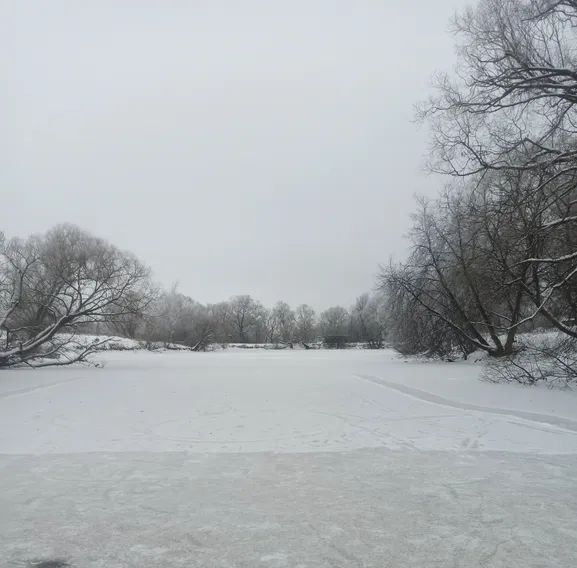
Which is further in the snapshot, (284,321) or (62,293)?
(284,321)

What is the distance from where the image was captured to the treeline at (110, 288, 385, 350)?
74.5m

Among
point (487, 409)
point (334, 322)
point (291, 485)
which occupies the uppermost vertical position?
point (334, 322)

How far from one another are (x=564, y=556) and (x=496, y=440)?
14.2ft

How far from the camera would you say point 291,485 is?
5.48m

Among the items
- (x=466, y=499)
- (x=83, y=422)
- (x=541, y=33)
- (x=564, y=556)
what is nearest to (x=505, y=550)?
(x=564, y=556)

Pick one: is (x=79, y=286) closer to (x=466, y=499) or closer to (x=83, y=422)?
(x=83, y=422)

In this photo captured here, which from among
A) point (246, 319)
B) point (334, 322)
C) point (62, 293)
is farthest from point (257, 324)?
point (62, 293)

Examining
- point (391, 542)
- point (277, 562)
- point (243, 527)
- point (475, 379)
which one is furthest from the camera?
point (475, 379)

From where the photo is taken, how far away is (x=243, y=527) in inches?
167

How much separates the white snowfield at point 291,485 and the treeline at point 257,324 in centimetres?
5502

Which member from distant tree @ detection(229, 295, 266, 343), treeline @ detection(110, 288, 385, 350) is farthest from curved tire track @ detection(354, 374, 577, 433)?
distant tree @ detection(229, 295, 266, 343)

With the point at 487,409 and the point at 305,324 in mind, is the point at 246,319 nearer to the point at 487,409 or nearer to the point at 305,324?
the point at 305,324

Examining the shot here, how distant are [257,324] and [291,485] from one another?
115 m

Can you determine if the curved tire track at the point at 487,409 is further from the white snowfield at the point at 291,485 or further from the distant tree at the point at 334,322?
the distant tree at the point at 334,322
